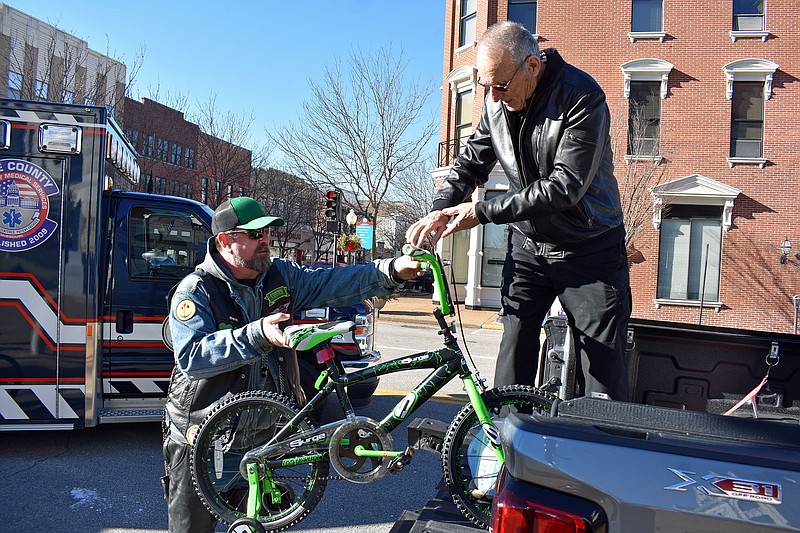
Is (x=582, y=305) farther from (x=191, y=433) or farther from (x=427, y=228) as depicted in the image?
(x=191, y=433)

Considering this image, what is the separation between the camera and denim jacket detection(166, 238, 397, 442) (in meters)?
2.71

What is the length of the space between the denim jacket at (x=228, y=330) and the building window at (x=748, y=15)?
21.7m

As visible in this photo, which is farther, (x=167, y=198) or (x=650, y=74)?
(x=650, y=74)

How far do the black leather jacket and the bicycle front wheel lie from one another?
2.29 ft

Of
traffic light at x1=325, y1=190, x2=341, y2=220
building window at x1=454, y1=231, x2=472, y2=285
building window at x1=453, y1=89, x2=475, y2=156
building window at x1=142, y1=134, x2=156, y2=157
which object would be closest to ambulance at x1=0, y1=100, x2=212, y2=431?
traffic light at x1=325, y1=190, x2=341, y2=220

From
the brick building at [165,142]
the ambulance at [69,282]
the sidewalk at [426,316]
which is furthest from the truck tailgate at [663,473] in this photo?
the brick building at [165,142]

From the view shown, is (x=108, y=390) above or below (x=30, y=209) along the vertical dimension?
below

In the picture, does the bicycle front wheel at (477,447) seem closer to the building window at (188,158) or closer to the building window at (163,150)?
the building window at (163,150)

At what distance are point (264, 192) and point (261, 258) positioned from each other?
33.2 m

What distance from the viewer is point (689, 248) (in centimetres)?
2062

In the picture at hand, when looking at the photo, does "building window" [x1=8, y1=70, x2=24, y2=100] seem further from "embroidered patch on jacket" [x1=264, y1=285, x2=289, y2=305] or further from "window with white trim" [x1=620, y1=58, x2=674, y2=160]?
"window with white trim" [x1=620, y1=58, x2=674, y2=160]

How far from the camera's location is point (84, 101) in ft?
53.0

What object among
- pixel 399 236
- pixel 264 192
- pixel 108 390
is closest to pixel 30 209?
pixel 108 390

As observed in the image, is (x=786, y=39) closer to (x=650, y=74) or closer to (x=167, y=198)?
(x=650, y=74)
